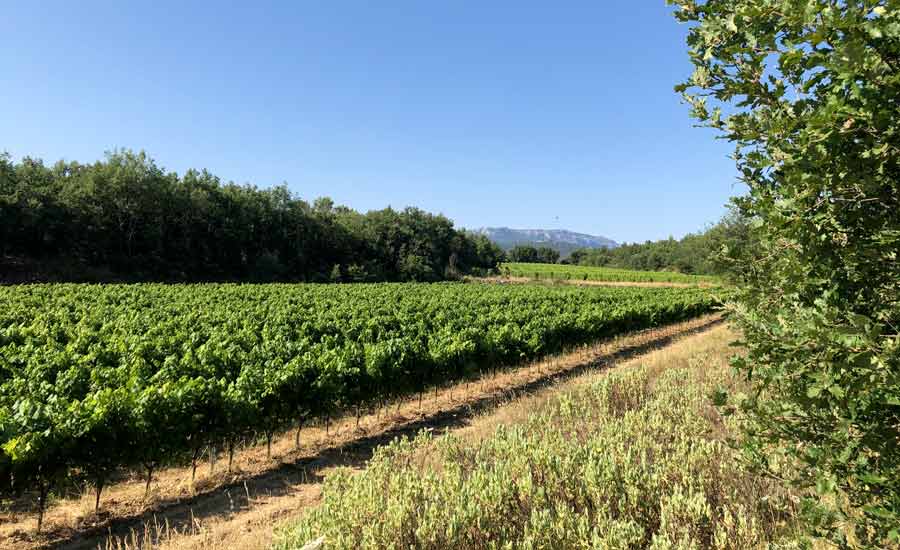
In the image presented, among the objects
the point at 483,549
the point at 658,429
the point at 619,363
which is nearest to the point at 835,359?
the point at 483,549

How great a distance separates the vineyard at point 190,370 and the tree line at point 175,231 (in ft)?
71.8

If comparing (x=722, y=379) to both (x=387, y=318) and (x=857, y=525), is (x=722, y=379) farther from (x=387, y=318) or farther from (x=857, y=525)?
(x=387, y=318)

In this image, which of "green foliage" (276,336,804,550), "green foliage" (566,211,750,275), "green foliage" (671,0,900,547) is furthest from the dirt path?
"green foliage" (566,211,750,275)

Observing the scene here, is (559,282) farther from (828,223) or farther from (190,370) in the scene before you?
(828,223)

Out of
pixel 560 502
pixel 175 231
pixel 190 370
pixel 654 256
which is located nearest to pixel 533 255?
pixel 654 256

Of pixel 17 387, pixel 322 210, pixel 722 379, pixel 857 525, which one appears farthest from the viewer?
pixel 322 210

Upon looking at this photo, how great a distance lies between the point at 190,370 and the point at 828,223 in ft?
35.9

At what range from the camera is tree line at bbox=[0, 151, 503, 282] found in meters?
38.9

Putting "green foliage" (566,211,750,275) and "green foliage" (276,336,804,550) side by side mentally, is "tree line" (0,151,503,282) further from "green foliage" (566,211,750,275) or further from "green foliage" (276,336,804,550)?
"green foliage" (566,211,750,275)

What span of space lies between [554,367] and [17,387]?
14.2 meters

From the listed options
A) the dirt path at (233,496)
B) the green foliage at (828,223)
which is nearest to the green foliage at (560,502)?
the green foliage at (828,223)

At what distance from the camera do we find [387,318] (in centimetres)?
1820

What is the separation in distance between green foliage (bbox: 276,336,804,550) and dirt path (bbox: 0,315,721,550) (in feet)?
7.58

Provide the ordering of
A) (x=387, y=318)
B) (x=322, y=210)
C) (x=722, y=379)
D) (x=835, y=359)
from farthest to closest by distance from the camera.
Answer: (x=322, y=210), (x=387, y=318), (x=722, y=379), (x=835, y=359)
